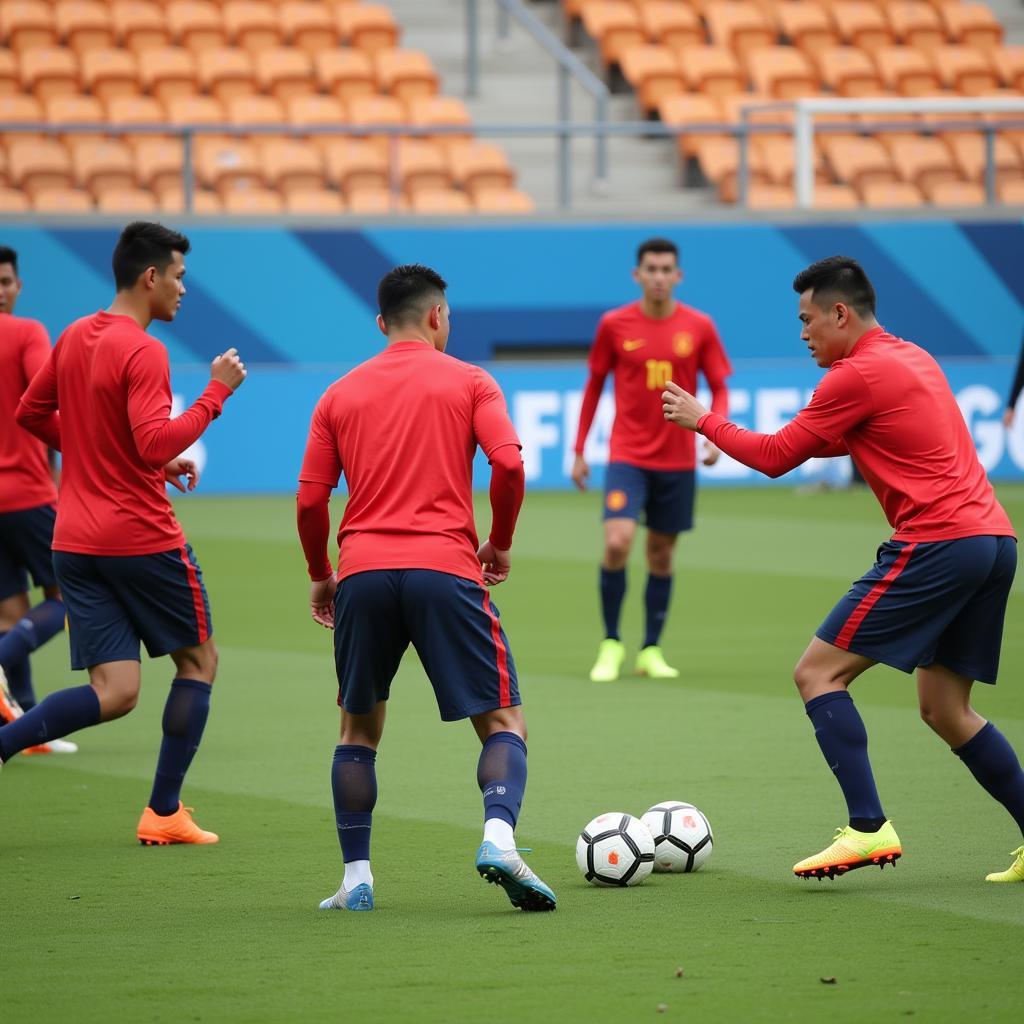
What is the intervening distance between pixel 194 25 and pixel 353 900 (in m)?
19.1

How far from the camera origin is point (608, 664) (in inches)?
425

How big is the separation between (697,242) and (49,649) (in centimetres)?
1204

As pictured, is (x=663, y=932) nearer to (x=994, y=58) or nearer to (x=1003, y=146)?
(x=1003, y=146)

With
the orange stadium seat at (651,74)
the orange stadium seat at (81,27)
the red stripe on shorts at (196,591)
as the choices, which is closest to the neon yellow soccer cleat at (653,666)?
the red stripe on shorts at (196,591)

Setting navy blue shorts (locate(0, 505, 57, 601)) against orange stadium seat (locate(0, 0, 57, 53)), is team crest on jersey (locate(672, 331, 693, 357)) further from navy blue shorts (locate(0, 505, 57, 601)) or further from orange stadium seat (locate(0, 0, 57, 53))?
orange stadium seat (locate(0, 0, 57, 53))

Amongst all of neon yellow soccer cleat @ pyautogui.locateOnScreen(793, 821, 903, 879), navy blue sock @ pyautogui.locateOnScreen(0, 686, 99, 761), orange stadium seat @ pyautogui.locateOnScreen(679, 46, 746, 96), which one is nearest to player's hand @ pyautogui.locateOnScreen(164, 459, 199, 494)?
navy blue sock @ pyautogui.locateOnScreen(0, 686, 99, 761)

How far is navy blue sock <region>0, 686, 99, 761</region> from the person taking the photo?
6.49 metres

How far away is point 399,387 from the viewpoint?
5629 millimetres

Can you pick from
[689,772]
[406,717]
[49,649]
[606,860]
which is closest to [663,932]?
[606,860]

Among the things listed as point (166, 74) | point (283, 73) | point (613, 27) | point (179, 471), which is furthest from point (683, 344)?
point (613, 27)

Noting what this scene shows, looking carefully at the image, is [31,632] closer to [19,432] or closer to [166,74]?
[19,432]

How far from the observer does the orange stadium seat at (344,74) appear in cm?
2306

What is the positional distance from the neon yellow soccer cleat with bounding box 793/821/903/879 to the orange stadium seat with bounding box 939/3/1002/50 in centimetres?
2223

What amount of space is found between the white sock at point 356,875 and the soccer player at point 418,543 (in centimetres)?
1
